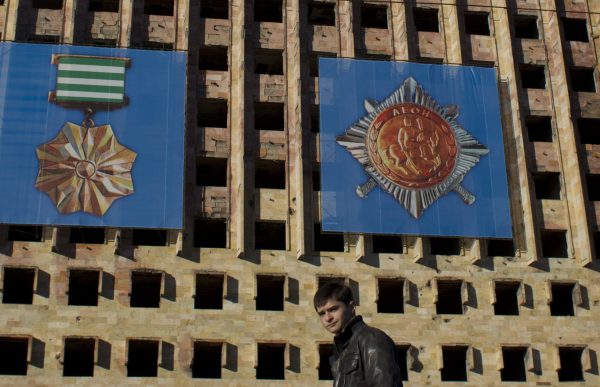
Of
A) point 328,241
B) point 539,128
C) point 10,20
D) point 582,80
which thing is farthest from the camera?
point 582,80

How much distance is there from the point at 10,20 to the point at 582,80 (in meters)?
31.6

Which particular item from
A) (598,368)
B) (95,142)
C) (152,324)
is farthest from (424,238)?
(95,142)

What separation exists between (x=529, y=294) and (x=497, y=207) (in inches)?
180

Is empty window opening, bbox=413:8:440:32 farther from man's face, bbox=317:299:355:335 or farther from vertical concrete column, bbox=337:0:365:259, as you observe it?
man's face, bbox=317:299:355:335

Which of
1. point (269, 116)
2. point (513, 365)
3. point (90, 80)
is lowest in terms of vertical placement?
point (513, 365)

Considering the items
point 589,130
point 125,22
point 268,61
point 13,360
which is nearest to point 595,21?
point 589,130

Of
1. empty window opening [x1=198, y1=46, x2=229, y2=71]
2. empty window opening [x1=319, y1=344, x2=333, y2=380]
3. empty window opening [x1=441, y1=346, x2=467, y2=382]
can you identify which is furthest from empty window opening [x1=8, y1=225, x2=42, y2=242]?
empty window opening [x1=441, y1=346, x2=467, y2=382]

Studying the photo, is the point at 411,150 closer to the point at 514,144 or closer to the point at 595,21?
the point at 514,144

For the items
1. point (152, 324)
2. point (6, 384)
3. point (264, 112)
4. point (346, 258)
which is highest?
point (264, 112)

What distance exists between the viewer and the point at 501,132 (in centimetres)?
4706

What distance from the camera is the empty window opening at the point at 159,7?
4903cm

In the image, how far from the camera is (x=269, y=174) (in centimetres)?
4672

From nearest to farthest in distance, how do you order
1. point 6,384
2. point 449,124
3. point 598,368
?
point 6,384 → point 598,368 → point 449,124

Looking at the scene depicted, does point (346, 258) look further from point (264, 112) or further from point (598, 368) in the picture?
point (598, 368)
